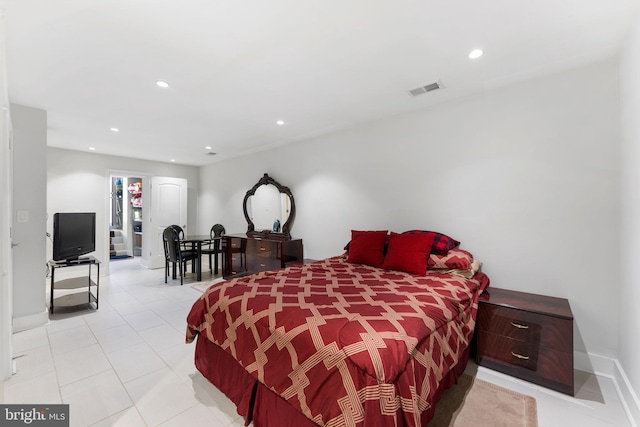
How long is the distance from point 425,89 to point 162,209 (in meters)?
6.11

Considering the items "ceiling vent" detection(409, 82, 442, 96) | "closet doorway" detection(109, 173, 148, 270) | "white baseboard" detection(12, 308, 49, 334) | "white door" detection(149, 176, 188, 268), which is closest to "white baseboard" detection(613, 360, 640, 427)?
"ceiling vent" detection(409, 82, 442, 96)

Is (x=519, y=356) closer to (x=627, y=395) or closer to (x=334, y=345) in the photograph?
(x=627, y=395)

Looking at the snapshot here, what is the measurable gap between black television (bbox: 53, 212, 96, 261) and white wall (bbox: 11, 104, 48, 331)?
0.55 ft

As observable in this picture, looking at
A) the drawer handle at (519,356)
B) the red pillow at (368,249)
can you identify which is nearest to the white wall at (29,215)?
the red pillow at (368,249)

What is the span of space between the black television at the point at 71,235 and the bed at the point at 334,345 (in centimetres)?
266

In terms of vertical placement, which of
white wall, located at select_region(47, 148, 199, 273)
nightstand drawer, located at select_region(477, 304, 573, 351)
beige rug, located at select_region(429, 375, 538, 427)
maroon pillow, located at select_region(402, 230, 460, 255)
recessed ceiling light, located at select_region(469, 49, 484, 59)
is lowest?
beige rug, located at select_region(429, 375, 538, 427)

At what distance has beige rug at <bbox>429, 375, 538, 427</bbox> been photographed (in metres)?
1.75

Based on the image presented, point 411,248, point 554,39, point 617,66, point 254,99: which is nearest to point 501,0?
point 554,39

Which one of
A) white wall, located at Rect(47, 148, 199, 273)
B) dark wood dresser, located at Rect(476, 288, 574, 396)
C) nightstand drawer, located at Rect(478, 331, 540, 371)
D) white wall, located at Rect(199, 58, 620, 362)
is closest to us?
dark wood dresser, located at Rect(476, 288, 574, 396)

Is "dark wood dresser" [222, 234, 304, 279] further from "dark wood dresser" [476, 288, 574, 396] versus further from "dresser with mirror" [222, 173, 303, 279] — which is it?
"dark wood dresser" [476, 288, 574, 396]

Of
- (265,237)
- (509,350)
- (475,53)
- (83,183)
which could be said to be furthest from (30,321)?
(475,53)

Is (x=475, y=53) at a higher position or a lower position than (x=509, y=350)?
higher

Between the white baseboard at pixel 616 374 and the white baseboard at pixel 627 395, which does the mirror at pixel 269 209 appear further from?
the white baseboard at pixel 627 395

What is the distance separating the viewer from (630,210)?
190 centimetres
